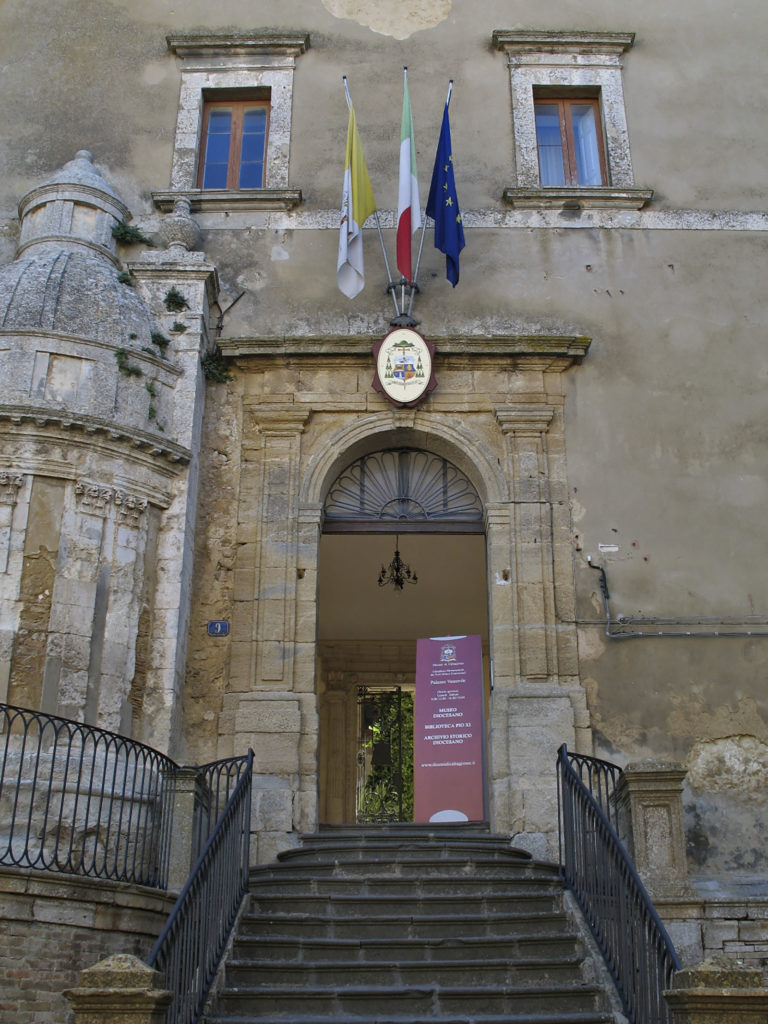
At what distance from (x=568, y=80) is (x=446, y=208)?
2.47 metres

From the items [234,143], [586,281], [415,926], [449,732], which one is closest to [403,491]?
[449,732]

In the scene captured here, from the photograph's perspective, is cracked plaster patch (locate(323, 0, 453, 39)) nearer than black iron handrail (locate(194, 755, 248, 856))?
No

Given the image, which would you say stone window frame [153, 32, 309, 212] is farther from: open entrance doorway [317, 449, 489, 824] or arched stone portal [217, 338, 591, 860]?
open entrance doorway [317, 449, 489, 824]

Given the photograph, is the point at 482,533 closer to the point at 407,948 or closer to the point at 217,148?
the point at 407,948

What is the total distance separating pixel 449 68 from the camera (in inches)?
456

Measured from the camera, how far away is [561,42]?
11.6m

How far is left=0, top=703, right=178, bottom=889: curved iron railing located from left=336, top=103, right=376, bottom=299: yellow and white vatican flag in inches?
182

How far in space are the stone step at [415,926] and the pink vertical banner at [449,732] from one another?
264 cm

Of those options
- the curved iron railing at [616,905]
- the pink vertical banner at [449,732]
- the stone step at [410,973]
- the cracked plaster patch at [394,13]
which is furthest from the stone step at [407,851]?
the cracked plaster patch at [394,13]

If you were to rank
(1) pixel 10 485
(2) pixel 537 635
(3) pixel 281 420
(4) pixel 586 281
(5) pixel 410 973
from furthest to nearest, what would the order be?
1. (4) pixel 586 281
2. (3) pixel 281 420
3. (2) pixel 537 635
4. (1) pixel 10 485
5. (5) pixel 410 973

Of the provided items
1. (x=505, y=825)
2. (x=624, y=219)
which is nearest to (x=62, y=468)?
(x=505, y=825)

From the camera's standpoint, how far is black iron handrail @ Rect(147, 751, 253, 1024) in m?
5.49

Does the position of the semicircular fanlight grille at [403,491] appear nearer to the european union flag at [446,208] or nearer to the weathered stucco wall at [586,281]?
the weathered stucco wall at [586,281]

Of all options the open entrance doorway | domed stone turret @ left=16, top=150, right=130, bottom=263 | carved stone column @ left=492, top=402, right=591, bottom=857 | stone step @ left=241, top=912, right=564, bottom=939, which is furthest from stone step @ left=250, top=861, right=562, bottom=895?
domed stone turret @ left=16, top=150, right=130, bottom=263
